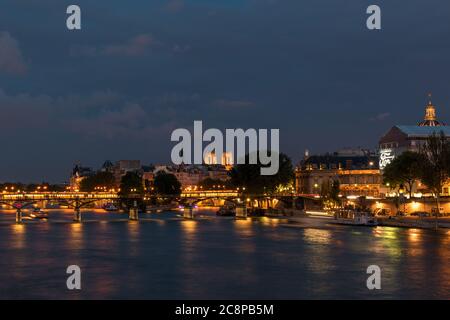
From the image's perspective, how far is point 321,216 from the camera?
113m

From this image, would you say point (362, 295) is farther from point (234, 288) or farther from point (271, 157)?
point (271, 157)

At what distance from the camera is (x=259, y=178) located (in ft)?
429

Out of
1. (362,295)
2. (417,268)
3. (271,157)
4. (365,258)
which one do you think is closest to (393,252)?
(365,258)

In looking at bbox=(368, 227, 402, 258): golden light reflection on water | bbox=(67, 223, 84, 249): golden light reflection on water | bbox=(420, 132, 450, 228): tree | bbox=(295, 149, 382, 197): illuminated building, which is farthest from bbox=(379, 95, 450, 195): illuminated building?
bbox=(67, 223, 84, 249): golden light reflection on water

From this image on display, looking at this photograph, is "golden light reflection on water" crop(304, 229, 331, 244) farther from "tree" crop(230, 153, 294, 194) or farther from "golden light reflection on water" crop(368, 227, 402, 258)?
"tree" crop(230, 153, 294, 194)

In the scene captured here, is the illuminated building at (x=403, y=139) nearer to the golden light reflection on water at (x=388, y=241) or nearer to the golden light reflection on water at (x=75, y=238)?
the golden light reflection on water at (x=388, y=241)

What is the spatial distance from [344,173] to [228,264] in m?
89.6

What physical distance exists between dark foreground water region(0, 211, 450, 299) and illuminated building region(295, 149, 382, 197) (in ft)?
181

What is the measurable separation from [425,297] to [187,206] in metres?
81.3

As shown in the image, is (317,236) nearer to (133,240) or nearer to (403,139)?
(133,240)

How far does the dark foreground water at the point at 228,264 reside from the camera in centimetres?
3806

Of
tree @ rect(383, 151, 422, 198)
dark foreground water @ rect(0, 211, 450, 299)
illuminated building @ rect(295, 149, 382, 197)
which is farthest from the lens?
illuminated building @ rect(295, 149, 382, 197)

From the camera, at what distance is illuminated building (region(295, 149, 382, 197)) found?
431ft
